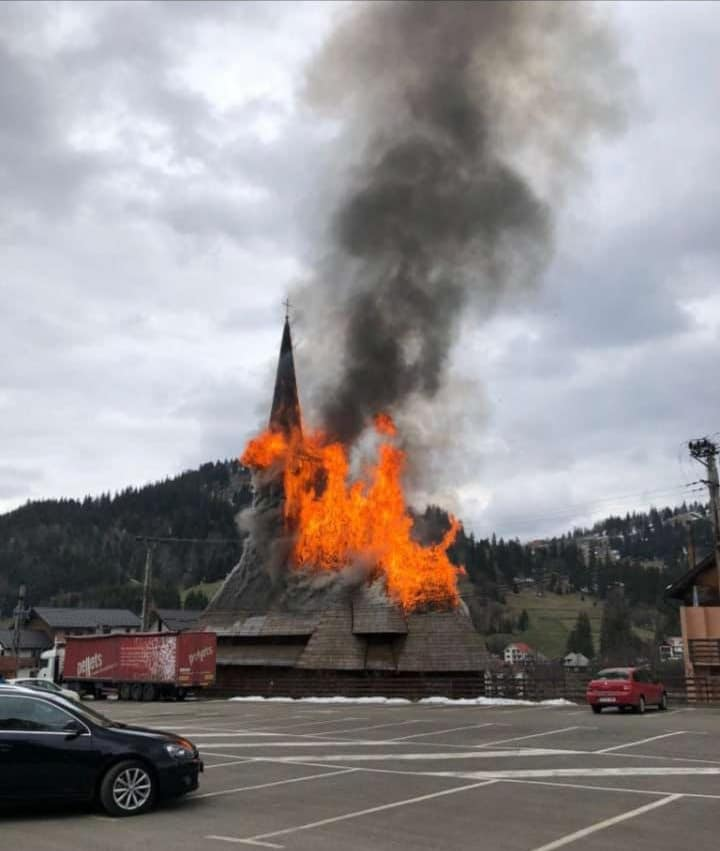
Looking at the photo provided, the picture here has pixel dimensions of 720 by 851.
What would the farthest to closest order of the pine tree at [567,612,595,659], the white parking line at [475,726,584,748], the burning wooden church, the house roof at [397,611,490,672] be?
1. the pine tree at [567,612,595,659]
2. the burning wooden church
3. the house roof at [397,611,490,672]
4. the white parking line at [475,726,584,748]

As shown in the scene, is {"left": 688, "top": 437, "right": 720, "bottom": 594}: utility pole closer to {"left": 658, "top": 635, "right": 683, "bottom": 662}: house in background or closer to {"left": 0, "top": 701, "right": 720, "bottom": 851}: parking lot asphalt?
{"left": 0, "top": 701, "right": 720, "bottom": 851}: parking lot asphalt

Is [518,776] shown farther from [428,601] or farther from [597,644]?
[597,644]

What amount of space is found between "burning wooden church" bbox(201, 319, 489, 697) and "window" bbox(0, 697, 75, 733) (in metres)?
27.2

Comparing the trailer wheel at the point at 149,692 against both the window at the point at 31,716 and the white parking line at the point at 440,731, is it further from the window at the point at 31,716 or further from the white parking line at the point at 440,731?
the window at the point at 31,716

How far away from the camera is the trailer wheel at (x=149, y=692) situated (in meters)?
38.1

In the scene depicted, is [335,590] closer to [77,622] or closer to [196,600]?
[77,622]

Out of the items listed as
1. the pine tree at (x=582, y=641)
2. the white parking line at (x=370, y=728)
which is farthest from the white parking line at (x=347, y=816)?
the pine tree at (x=582, y=641)

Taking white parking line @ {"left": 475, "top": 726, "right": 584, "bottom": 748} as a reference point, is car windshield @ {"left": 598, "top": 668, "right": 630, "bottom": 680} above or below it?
above

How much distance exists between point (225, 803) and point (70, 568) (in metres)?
173

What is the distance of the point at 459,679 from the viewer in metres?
34.7

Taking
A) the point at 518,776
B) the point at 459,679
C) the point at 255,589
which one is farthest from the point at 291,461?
the point at 518,776

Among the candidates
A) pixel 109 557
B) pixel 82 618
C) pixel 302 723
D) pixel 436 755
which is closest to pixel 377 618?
pixel 302 723

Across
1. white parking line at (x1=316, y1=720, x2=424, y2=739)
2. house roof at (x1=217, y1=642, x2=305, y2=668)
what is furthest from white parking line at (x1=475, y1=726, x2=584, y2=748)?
house roof at (x1=217, y1=642, x2=305, y2=668)

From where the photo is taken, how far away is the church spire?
49.3 metres
